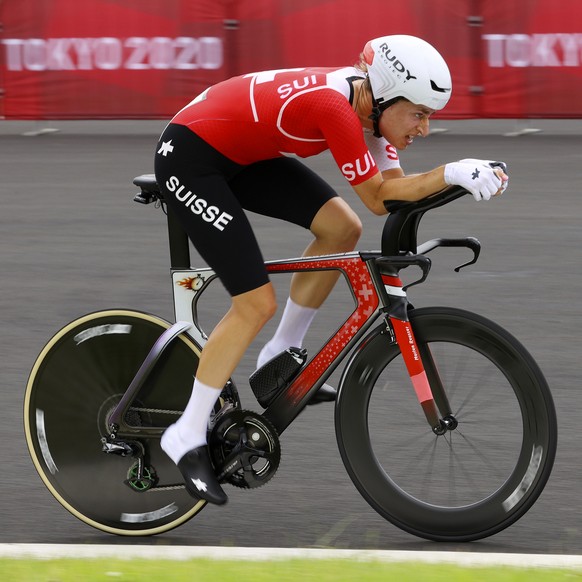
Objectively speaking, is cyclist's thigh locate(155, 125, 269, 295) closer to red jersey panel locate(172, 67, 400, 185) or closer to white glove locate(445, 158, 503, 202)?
red jersey panel locate(172, 67, 400, 185)

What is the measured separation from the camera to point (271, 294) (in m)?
4.70

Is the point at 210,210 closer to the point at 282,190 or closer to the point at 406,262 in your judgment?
the point at 282,190

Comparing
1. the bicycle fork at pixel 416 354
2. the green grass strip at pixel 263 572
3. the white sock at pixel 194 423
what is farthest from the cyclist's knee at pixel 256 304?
the green grass strip at pixel 263 572

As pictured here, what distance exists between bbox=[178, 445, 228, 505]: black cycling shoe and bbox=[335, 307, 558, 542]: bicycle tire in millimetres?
446

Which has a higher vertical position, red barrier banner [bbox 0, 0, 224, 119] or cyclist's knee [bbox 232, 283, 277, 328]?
cyclist's knee [bbox 232, 283, 277, 328]

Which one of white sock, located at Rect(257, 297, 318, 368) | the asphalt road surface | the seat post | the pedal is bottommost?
the asphalt road surface

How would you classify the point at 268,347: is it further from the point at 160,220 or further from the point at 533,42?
the point at 533,42

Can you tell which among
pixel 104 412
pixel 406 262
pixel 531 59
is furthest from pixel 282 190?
pixel 531 59

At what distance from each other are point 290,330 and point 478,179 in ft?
3.67

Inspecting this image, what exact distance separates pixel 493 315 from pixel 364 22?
847cm

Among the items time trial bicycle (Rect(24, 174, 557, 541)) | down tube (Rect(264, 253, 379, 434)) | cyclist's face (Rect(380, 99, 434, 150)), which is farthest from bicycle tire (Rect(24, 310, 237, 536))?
cyclist's face (Rect(380, 99, 434, 150))

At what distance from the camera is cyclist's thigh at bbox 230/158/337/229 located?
493 centimetres

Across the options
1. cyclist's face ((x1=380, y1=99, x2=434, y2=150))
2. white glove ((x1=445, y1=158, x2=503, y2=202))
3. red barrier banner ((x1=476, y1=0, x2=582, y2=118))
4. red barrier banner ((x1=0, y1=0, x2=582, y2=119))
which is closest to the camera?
white glove ((x1=445, y1=158, x2=503, y2=202))

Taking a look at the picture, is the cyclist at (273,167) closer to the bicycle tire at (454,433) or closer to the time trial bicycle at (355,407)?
the time trial bicycle at (355,407)
